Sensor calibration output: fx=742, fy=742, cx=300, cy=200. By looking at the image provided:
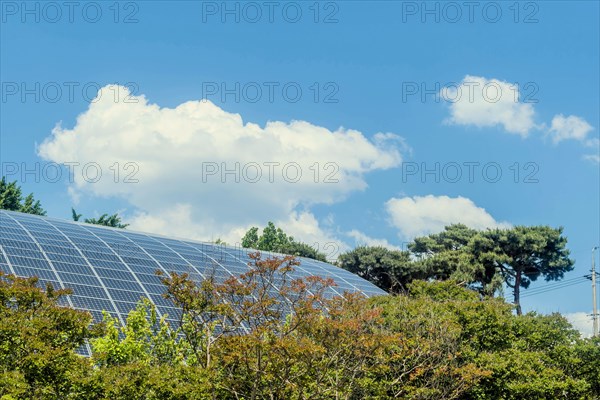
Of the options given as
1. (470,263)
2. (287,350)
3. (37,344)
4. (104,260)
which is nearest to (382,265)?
(470,263)

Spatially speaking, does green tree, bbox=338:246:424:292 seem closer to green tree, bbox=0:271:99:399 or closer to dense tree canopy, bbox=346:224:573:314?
dense tree canopy, bbox=346:224:573:314

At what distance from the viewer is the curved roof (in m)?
36.9

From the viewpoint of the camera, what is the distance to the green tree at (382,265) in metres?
76.0

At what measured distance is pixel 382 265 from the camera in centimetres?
7656

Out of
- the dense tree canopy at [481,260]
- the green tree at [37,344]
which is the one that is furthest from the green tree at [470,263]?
the green tree at [37,344]

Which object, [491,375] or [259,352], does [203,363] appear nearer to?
[259,352]

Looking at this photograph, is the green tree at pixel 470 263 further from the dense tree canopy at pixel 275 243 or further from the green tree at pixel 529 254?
the dense tree canopy at pixel 275 243

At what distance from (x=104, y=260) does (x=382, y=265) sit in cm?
3926

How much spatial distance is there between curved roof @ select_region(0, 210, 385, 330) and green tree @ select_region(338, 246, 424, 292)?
63.7ft

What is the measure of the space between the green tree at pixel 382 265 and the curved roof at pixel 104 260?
63.7 feet

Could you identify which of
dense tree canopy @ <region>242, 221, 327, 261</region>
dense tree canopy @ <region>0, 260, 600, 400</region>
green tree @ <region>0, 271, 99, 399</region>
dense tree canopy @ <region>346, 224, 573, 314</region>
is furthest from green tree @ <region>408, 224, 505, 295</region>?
green tree @ <region>0, 271, 99, 399</region>

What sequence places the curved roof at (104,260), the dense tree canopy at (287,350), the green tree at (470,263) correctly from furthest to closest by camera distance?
the green tree at (470,263), the curved roof at (104,260), the dense tree canopy at (287,350)

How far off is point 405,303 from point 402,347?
4988 mm

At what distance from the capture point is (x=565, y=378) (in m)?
35.4
